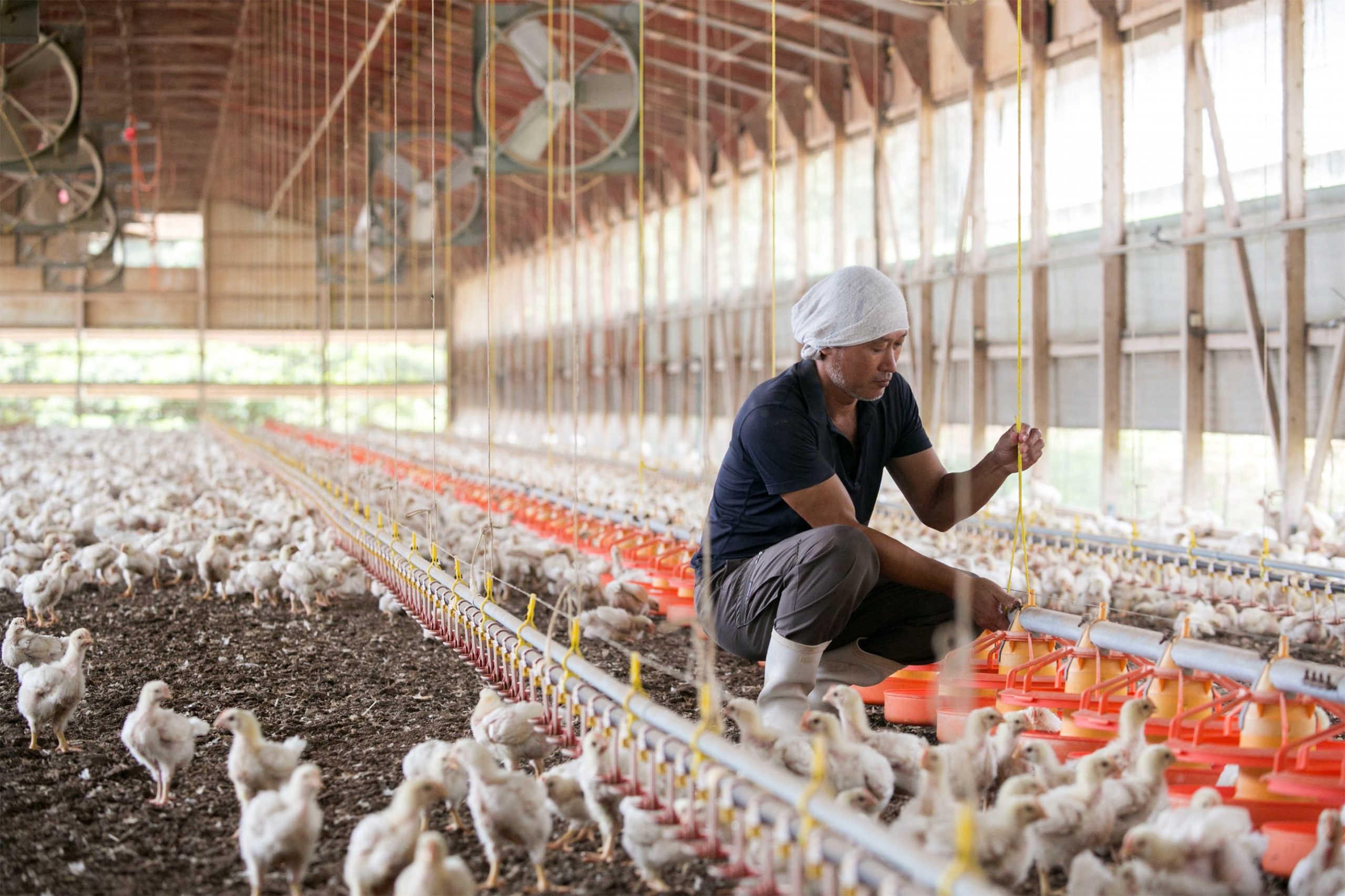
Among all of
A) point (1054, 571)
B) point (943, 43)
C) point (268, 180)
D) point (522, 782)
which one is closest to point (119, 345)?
point (268, 180)

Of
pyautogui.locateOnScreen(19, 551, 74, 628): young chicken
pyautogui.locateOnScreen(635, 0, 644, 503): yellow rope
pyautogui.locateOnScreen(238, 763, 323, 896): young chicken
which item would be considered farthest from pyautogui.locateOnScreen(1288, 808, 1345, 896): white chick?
pyautogui.locateOnScreen(19, 551, 74, 628): young chicken

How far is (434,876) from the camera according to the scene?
186 cm

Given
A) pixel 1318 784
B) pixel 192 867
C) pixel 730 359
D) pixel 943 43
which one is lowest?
pixel 192 867

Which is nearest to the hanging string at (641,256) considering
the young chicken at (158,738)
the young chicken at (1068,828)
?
the young chicken at (158,738)

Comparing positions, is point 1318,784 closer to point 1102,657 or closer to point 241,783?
point 1102,657

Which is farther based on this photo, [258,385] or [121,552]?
[258,385]

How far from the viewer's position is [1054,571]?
17.8 feet

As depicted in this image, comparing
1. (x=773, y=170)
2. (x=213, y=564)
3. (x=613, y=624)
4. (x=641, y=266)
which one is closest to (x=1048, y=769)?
(x=773, y=170)

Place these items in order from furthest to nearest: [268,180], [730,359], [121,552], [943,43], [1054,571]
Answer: [268,180]
[730,359]
[943,43]
[121,552]
[1054,571]

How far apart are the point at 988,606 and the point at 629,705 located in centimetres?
99

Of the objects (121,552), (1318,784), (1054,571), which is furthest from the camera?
(121,552)

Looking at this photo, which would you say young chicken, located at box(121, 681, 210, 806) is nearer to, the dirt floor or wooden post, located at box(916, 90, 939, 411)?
the dirt floor

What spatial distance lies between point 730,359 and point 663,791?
12290 mm

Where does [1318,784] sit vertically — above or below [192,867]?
above
